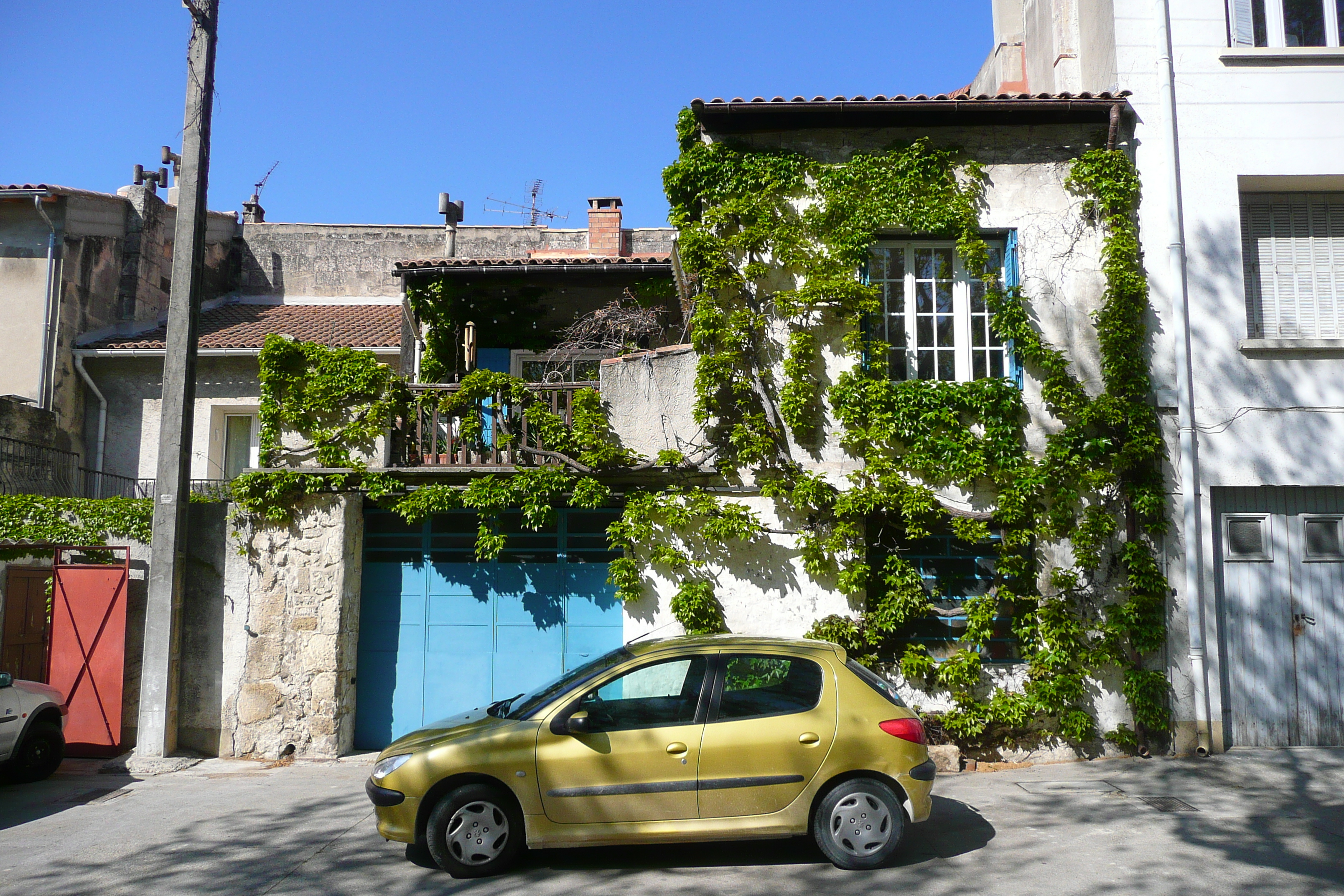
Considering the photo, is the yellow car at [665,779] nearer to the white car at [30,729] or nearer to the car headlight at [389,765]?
the car headlight at [389,765]

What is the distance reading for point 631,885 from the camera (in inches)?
214

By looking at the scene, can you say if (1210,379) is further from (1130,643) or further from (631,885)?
(631,885)

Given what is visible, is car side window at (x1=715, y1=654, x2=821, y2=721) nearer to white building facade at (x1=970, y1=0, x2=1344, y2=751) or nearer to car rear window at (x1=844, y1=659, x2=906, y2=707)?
car rear window at (x1=844, y1=659, x2=906, y2=707)

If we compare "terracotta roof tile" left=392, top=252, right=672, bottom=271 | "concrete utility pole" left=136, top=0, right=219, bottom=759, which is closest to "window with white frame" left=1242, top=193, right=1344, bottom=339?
"terracotta roof tile" left=392, top=252, right=672, bottom=271

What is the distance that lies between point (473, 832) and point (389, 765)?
0.68 m

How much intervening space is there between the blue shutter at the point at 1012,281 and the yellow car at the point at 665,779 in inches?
181

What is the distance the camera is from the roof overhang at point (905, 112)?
9070 millimetres

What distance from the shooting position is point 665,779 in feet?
18.3

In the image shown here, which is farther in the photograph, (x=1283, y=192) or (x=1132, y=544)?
(x=1283, y=192)

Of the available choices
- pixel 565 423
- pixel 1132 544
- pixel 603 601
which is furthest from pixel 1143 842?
pixel 565 423

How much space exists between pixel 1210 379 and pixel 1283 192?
89.7 inches

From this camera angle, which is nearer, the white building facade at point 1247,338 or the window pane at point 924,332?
the white building facade at point 1247,338

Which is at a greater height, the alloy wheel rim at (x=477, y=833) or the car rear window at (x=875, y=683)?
the car rear window at (x=875, y=683)

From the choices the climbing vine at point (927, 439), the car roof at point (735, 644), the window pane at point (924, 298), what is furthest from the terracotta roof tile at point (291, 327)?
the car roof at point (735, 644)
